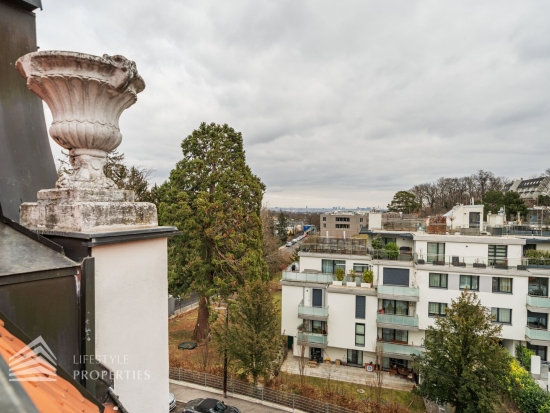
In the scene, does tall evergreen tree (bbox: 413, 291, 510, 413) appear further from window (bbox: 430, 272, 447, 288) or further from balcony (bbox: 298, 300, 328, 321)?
balcony (bbox: 298, 300, 328, 321)

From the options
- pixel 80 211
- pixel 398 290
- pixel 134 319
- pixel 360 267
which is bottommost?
pixel 398 290

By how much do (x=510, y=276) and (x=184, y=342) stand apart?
17.1 meters

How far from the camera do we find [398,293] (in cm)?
1558

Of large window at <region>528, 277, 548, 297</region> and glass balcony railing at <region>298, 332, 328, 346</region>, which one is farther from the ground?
large window at <region>528, 277, 548, 297</region>

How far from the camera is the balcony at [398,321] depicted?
A: 1516 centimetres

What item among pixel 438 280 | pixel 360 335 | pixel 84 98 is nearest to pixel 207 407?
pixel 360 335

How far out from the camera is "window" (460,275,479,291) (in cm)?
1540

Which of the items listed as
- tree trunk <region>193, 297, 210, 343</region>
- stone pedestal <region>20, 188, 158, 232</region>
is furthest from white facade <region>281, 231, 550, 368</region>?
stone pedestal <region>20, 188, 158, 232</region>

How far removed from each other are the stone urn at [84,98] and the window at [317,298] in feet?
52.1

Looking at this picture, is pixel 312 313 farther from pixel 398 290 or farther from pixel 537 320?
pixel 537 320

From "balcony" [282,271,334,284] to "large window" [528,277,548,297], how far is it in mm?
9899

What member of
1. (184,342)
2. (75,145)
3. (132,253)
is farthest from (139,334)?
(184,342)

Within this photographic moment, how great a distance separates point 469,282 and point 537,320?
3649 millimetres

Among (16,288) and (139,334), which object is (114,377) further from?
(16,288)
